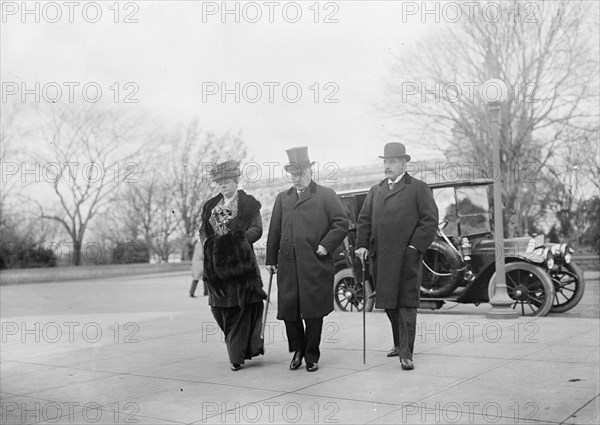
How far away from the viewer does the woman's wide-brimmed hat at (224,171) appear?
6504 millimetres

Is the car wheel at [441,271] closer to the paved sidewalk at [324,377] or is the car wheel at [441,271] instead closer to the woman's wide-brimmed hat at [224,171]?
the paved sidewalk at [324,377]

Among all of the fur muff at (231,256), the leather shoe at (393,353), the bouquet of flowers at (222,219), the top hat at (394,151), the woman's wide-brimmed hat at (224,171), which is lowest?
the leather shoe at (393,353)

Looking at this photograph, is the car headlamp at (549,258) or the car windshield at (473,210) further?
the car windshield at (473,210)

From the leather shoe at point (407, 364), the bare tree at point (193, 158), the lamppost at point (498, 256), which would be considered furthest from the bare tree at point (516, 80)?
the leather shoe at point (407, 364)

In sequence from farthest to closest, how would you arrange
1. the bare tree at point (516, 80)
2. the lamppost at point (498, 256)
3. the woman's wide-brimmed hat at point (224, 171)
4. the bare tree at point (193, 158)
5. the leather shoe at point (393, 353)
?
the bare tree at point (516, 80), the bare tree at point (193, 158), the lamppost at point (498, 256), the leather shoe at point (393, 353), the woman's wide-brimmed hat at point (224, 171)

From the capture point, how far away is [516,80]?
25.1 metres

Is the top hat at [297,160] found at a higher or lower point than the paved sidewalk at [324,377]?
higher

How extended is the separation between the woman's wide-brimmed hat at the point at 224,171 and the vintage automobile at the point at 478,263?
3.93 m

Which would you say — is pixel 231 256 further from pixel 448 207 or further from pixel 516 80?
pixel 516 80

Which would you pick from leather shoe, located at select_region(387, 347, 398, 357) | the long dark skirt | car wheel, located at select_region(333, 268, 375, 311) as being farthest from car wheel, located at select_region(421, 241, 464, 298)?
the long dark skirt

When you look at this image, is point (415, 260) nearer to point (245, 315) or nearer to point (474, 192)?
point (245, 315)

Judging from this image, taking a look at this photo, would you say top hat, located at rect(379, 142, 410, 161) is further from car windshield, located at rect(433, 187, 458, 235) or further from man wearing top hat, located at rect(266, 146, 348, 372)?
car windshield, located at rect(433, 187, 458, 235)

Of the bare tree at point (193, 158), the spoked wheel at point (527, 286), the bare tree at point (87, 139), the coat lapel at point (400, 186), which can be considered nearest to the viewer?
the coat lapel at point (400, 186)

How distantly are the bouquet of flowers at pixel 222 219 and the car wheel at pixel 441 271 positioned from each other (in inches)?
178
